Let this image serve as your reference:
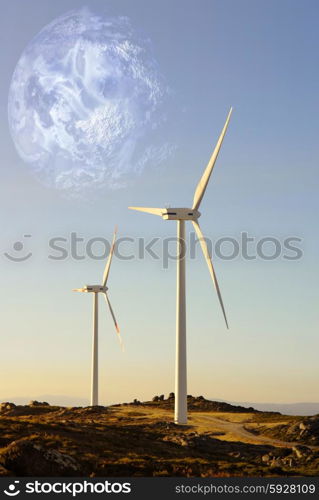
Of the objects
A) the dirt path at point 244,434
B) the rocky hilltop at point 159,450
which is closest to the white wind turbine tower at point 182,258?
the rocky hilltop at point 159,450

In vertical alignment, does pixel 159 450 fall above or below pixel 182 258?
below

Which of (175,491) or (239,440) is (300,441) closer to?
(239,440)

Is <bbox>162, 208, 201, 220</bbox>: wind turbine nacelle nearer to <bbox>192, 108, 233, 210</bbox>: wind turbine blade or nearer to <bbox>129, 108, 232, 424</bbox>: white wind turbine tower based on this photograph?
<bbox>129, 108, 232, 424</bbox>: white wind turbine tower

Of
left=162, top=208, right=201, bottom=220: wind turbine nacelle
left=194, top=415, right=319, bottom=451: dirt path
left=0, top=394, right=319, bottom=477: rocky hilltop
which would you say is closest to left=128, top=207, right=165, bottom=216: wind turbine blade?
left=162, top=208, right=201, bottom=220: wind turbine nacelle

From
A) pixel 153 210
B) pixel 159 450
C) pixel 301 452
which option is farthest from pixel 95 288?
pixel 301 452

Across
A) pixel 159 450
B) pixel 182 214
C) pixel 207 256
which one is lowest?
pixel 159 450

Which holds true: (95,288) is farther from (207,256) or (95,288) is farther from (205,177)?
(207,256)

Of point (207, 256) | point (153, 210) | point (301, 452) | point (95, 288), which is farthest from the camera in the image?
point (95, 288)

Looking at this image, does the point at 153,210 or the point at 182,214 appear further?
the point at 153,210

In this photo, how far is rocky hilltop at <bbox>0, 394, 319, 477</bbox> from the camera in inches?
2640

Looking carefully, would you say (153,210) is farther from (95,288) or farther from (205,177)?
(95,288)

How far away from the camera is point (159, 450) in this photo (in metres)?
86.7

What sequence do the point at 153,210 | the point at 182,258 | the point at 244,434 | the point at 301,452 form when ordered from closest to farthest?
the point at 301,452 < the point at 182,258 < the point at 153,210 < the point at 244,434

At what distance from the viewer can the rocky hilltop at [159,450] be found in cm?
6706
